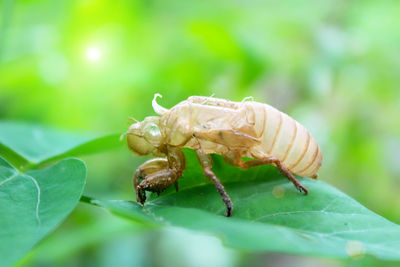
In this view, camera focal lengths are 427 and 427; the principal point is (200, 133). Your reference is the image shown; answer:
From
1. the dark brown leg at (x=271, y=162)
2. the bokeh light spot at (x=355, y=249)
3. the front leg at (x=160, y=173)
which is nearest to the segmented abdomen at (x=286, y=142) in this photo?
the dark brown leg at (x=271, y=162)

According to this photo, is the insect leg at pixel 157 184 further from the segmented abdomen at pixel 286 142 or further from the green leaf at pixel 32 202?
the segmented abdomen at pixel 286 142

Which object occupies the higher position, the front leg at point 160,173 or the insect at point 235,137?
the insect at point 235,137

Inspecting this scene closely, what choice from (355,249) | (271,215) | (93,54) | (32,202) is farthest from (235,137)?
(93,54)

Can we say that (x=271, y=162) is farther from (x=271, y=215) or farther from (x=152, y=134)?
(x=152, y=134)

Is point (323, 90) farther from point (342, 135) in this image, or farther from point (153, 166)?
point (153, 166)

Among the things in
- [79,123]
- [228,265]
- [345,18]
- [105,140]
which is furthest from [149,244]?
[345,18]

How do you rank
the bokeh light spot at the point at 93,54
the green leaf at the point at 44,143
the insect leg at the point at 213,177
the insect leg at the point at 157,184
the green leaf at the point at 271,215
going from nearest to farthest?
the green leaf at the point at 271,215 < the insect leg at the point at 213,177 < the insect leg at the point at 157,184 < the green leaf at the point at 44,143 < the bokeh light spot at the point at 93,54
